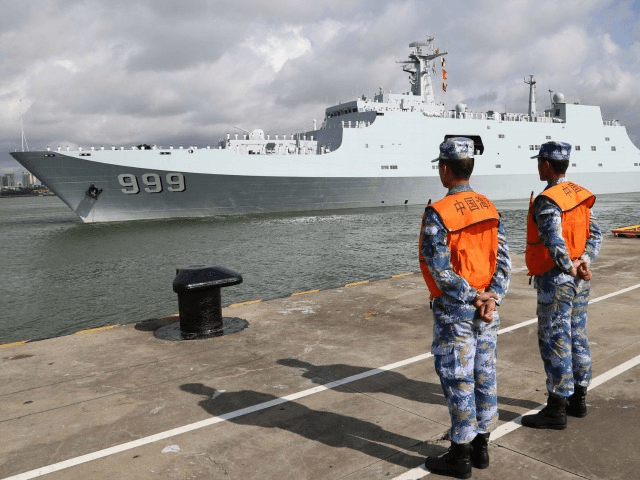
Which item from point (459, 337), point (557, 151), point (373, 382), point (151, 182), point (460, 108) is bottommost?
point (373, 382)

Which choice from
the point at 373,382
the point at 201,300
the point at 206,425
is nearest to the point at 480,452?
the point at 373,382

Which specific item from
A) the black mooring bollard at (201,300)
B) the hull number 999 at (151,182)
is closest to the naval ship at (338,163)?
the hull number 999 at (151,182)

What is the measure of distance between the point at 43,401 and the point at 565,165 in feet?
12.4

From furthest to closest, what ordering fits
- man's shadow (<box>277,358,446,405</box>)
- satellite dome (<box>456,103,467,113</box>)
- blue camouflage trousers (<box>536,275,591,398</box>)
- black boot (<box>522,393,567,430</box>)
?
satellite dome (<box>456,103,467,113</box>) → man's shadow (<box>277,358,446,405</box>) → blue camouflage trousers (<box>536,275,591,398</box>) → black boot (<box>522,393,567,430</box>)

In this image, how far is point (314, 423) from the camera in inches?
117

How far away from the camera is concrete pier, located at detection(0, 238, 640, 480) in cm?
252

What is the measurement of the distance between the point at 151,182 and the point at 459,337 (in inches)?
1085

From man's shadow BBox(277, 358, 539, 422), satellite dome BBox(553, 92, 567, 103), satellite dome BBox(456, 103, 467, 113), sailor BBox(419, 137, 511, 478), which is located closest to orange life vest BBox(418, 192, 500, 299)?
sailor BBox(419, 137, 511, 478)

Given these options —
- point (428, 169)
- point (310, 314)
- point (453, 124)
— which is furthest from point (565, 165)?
point (453, 124)

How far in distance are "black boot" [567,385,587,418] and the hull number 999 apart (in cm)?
2653

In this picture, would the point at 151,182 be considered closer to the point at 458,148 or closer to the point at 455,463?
the point at 458,148

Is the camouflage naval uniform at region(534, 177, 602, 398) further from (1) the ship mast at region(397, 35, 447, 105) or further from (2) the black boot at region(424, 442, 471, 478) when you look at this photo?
(1) the ship mast at region(397, 35, 447, 105)

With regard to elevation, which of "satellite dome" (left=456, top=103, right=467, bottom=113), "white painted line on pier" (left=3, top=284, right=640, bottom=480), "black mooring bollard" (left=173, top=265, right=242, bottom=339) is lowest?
"white painted line on pier" (left=3, top=284, right=640, bottom=480)

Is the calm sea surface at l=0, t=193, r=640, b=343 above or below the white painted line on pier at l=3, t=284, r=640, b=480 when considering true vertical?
below
